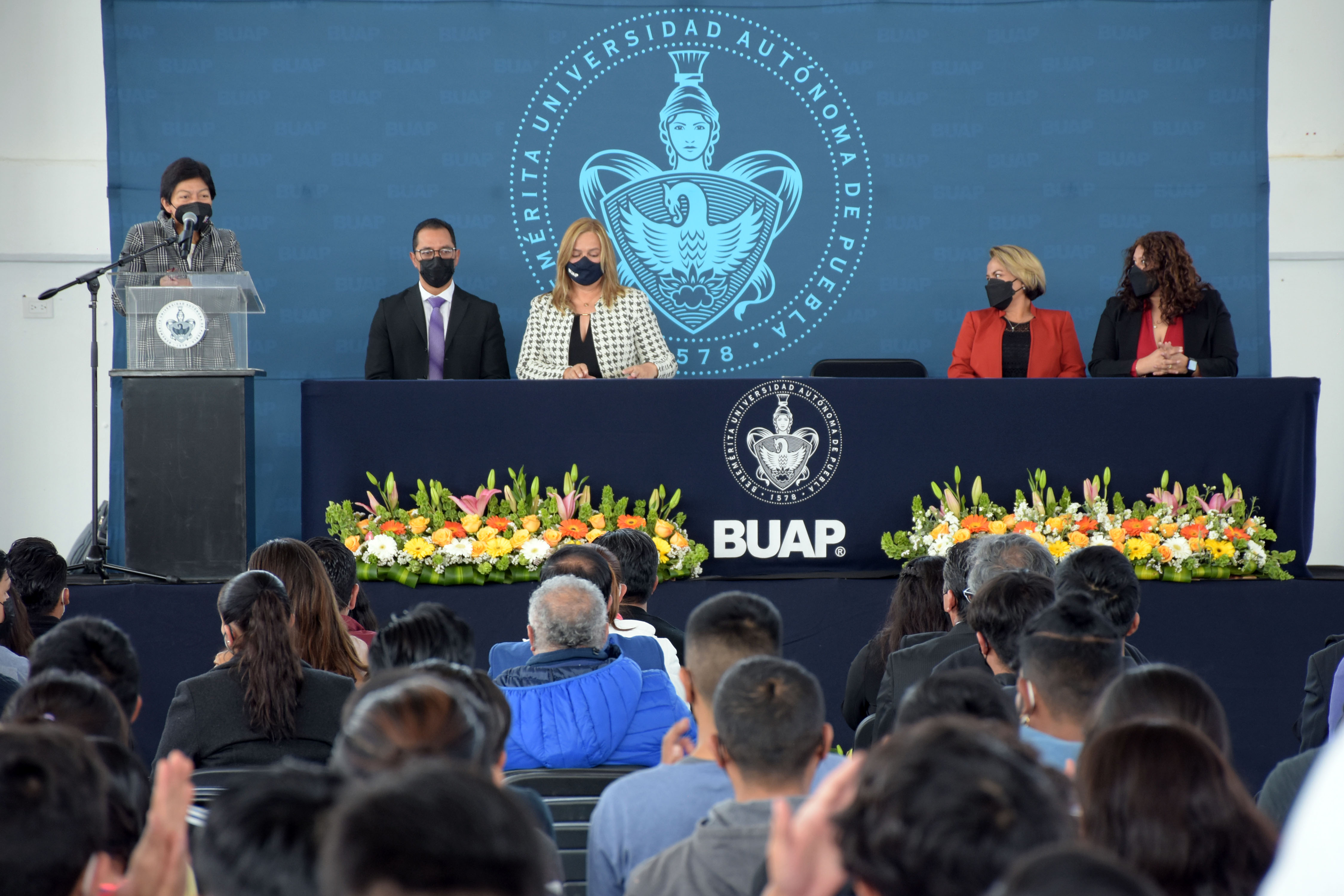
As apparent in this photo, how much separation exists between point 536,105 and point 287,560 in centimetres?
417

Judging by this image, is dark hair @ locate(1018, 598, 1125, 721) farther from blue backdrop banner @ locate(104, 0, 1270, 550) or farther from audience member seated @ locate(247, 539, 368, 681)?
blue backdrop banner @ locate(104, 0, 1270, 550)

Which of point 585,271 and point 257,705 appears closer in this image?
point 257,705

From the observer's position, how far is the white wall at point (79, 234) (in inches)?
269

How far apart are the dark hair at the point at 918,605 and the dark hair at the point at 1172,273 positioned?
2.27m

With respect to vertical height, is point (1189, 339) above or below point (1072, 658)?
above

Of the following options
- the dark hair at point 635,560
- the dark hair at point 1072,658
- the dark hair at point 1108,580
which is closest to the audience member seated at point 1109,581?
the dark hair at point 1108,580

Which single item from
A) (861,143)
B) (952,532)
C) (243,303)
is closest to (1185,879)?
(952,532)

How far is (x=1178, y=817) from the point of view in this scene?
52.6 inches

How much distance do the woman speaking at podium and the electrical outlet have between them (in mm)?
1668

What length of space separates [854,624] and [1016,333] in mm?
1578

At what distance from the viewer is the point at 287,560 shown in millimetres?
3191

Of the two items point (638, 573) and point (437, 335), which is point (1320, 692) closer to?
point (638, 573)

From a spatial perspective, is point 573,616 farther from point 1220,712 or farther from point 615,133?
point 615,133

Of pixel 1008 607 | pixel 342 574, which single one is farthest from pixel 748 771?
pixel 342 574
